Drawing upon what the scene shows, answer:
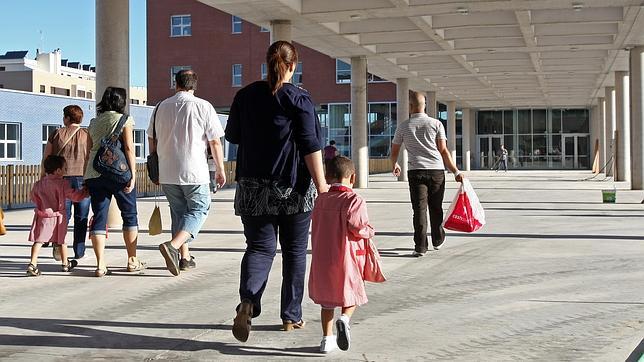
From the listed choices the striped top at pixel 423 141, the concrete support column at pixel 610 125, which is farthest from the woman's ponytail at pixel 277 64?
the concrete support column at pixel 610 125

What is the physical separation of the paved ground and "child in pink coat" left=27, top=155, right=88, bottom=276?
0.35 meters

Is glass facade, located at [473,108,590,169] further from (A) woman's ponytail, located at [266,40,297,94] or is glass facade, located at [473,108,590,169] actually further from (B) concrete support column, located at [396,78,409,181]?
(A) woman's ponytail, located at [266,40,297,94]

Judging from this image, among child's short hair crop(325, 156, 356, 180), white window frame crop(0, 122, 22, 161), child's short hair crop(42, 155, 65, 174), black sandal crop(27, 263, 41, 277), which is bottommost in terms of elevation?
black sandal crop(27, 263, 41, 277)

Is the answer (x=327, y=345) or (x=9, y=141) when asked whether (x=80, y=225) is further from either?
(x=9, y=141)

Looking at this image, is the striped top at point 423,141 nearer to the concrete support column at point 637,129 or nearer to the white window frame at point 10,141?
the concrete support column at point 637,129

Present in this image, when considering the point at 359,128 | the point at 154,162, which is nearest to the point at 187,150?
the point at 154,162

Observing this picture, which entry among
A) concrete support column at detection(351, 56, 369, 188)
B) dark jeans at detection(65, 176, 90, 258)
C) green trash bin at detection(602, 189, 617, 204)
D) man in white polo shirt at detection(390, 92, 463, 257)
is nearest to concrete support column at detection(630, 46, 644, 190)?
green trash bin at detection(602, 189, 617, 204)

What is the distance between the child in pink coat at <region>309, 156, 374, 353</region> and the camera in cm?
479

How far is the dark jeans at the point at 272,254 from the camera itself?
199 inches

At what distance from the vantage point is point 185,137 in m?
7.20

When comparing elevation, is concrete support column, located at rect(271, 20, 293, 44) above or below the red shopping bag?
above

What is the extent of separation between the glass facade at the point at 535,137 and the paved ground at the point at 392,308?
46.7 metres

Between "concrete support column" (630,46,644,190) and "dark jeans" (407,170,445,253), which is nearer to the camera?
"dark jeans" (407,170,445,253)

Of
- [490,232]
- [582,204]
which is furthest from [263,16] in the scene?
[490,232]
